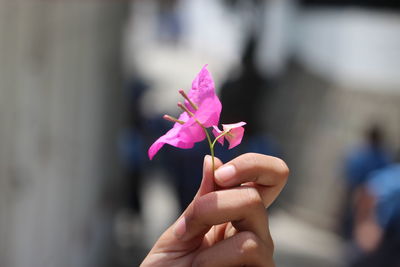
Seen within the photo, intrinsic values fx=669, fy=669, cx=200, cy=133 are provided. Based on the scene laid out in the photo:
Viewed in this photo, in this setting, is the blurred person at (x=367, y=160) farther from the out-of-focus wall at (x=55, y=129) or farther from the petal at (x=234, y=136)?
the petal at (x=234, y=136)

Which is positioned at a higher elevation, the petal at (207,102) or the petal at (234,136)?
the petal at (207,102)

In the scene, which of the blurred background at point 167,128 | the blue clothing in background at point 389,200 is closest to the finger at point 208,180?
the blurred background at point 167,128

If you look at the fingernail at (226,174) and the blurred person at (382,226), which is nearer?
the fingernail at (226,174)

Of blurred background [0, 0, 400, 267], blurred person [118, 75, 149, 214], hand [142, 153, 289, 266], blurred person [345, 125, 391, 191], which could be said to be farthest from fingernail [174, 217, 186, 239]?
blurred person [118, 75, 149, 214]

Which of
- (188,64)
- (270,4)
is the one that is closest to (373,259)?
(270,4)

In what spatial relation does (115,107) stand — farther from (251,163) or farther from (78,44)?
(251,163)

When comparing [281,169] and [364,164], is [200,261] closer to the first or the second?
[281,169]
